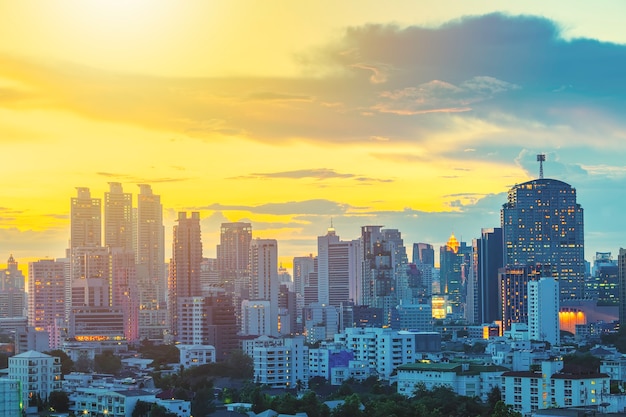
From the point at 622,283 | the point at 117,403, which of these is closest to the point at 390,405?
the point at 117,403

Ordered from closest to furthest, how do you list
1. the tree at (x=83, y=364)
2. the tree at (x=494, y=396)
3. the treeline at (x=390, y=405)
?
1. the treeline at (x=390, y=405)
2. the tree at (x=494, y=396)
3. the tree at (x=83, y=364)

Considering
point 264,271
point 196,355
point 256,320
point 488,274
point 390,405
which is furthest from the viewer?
point 488,274

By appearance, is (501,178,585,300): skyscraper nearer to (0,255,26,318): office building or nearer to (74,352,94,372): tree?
(0,255,26,318): office building

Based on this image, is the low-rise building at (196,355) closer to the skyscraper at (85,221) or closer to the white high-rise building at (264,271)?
the white high-rise building at (264,271)

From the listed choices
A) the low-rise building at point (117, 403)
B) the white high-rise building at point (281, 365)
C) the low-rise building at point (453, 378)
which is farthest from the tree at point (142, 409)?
the white high-rise building at point (281, 365)

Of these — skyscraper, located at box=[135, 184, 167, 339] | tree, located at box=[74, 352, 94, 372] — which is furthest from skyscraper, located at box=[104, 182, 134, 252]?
tree, located at box=[74, 352, 94, 372]

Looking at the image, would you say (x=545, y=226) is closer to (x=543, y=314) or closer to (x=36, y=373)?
(x=543, y=314)

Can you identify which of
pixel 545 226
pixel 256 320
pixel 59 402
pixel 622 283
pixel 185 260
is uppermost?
pixel 545 226
